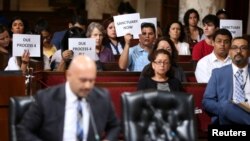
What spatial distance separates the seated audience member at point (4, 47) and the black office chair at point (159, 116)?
2957 millimetres

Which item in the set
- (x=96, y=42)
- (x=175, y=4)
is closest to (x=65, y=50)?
(x=96, y=42)

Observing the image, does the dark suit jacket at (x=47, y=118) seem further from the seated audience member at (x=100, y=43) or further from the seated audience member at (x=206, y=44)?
the seated audience member at (x=206, y=44)

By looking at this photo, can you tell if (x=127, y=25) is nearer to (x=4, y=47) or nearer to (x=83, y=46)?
(x=83, y=46)

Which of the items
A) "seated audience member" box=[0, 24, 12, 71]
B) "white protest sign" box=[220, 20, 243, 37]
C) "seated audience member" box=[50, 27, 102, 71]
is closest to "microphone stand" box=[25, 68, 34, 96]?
"seated audience member" box=[50, 27, 102, 71]

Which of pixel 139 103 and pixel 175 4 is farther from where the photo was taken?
pixel 175 4

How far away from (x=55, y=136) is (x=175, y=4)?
9744mm

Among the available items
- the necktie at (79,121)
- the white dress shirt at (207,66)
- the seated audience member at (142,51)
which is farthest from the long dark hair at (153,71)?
the necktie at (79,121)

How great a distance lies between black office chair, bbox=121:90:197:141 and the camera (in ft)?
13.9

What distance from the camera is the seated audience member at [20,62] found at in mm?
6375

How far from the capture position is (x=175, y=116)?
429 cm

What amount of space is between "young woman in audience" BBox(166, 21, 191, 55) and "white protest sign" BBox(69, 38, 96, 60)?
1.85 meters

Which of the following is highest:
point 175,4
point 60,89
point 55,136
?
point 175,4

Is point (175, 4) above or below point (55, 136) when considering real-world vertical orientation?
above

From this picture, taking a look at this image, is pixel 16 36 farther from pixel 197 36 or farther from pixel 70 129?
pixel 197 36
